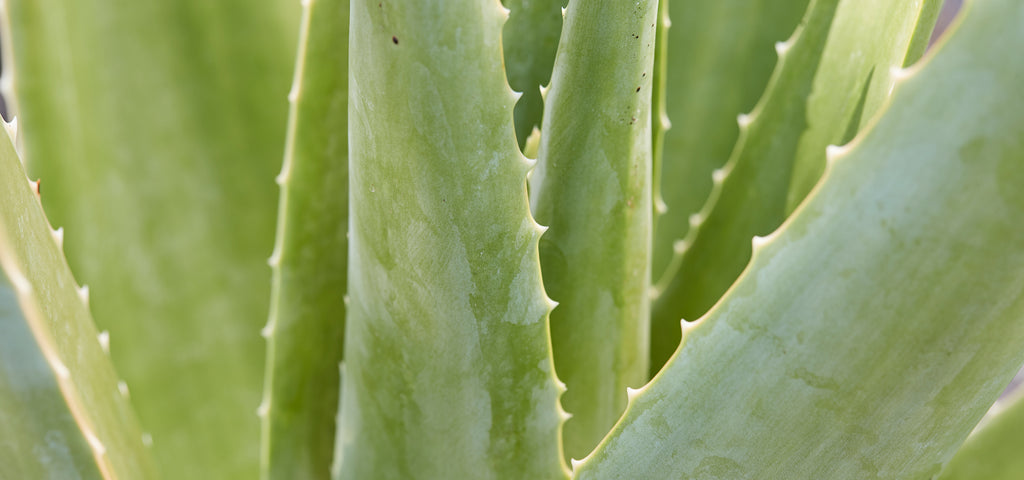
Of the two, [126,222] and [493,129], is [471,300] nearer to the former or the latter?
[493,129]

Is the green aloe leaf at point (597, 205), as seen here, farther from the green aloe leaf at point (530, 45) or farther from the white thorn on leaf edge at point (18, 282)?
→ the white thorn on leaf edge at point (18, 282)

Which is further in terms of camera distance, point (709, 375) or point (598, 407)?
point (598, 407)

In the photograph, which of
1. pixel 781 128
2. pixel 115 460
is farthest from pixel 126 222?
pixel 781 128

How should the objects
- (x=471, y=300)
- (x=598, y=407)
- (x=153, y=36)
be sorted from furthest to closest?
(x=153, y=36)
(x=598, y=407)
(x=471, y=300)

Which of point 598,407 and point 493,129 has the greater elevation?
point 493,129

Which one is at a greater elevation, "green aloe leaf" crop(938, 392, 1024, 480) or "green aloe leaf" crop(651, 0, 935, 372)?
"green aloe leaf" crop(651, 0, 935, 372)

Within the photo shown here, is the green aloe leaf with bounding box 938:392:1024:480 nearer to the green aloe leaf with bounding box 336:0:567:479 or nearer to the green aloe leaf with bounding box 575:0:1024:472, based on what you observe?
the green aloe leaf with bounding box 575:0:1024:472

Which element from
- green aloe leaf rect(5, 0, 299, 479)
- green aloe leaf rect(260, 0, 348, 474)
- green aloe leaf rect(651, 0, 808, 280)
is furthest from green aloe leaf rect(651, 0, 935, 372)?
green aloe leaf rect(5, 0, 299, 479)

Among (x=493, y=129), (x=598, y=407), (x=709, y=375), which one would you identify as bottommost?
(x=598, y=407)

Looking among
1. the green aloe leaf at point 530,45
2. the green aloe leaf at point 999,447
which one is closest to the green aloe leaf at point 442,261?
the green aloe leaf at point 530,45
